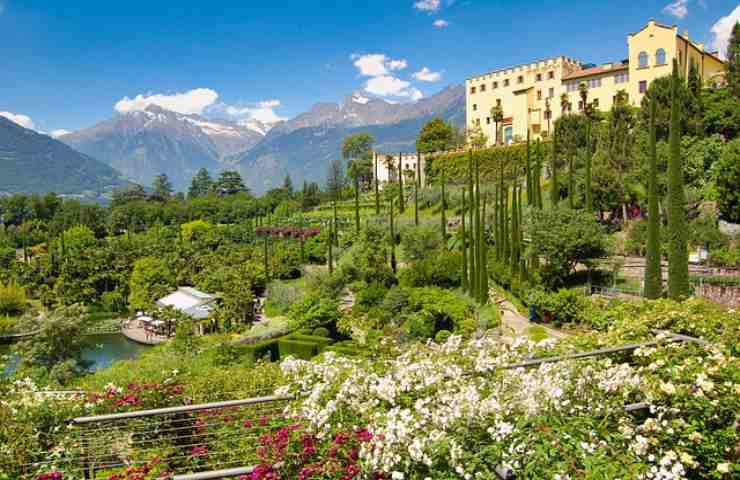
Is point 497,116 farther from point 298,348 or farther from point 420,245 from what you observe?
point 298,348

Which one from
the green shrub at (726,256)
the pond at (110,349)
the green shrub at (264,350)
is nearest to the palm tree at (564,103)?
the green shrub at (726,256)

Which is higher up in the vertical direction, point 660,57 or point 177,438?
point 660,57

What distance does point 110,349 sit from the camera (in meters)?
27.2

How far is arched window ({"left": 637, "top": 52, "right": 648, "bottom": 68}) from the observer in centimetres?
3566

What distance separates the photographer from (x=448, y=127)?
175 ft

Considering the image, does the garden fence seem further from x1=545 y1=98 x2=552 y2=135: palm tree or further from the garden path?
x1=545 y1=98 x2=552 y2=135: palm tree

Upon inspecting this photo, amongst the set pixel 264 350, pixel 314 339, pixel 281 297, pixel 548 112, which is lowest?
pixel 264 350

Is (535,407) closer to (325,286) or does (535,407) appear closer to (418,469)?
(418,469)

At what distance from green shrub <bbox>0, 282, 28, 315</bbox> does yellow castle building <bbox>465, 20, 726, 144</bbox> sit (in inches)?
1430

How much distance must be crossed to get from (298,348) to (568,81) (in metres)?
32.2

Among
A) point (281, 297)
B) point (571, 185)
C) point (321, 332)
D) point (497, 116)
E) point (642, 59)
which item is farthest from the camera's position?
point (497, 116)

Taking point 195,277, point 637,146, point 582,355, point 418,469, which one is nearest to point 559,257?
point 637,146

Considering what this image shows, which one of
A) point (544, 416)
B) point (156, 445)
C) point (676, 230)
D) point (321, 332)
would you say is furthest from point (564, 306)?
point (544, 416)

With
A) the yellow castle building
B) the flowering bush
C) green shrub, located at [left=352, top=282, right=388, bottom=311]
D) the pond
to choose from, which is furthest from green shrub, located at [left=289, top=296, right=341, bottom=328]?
the yellow castle building
